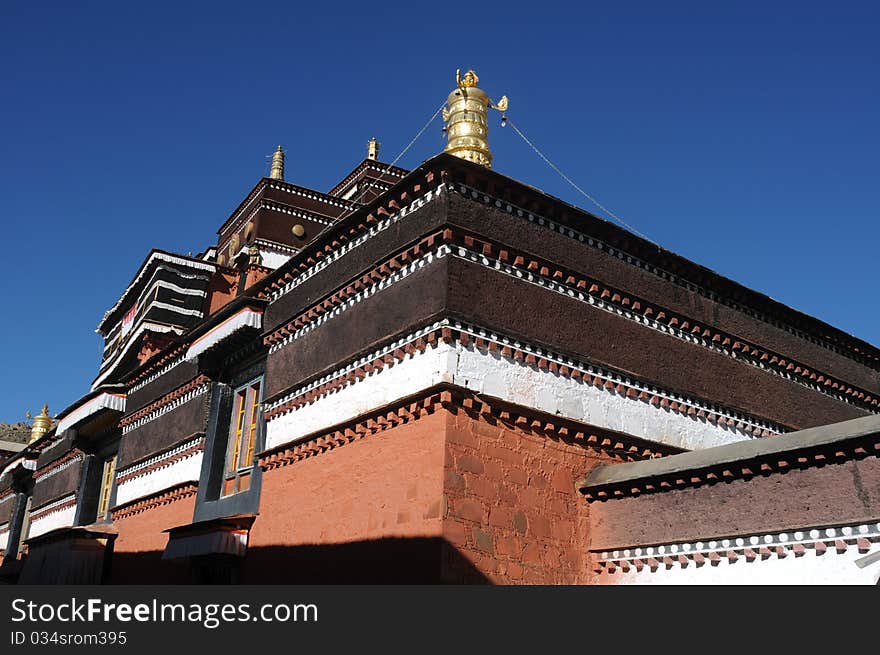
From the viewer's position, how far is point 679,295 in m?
9.50

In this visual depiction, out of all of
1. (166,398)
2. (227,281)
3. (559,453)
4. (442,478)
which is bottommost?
(442,478)

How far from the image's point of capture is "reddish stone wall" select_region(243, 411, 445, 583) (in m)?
6.85

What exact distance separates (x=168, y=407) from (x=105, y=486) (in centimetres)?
344

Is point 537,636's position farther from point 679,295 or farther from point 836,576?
point 679,295

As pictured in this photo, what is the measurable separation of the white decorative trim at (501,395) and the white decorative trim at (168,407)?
2826mm

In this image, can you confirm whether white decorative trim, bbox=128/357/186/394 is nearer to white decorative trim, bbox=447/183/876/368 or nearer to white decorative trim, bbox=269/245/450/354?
white decorative trim, bbox=269/245/450/354

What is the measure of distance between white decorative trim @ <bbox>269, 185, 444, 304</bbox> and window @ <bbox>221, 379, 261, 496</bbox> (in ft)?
4.62

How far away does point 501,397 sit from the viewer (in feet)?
24.1

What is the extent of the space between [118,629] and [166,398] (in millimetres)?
8964

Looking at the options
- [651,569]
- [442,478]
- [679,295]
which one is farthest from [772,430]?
[442,478]

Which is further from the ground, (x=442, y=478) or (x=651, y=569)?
(x=442, y=478)

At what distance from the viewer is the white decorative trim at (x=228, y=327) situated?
33.6 ft

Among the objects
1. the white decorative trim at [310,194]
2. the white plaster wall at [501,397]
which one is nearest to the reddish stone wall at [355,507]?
the white plaster wall at [501,397]

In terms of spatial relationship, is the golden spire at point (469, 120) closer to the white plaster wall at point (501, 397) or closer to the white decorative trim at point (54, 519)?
the white plaster wall at point (501, 397)
